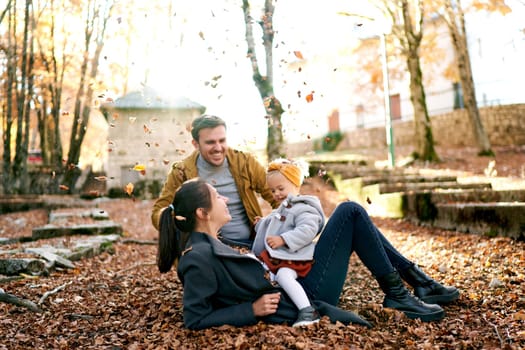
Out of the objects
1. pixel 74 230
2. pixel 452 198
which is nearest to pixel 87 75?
pixel 74 230

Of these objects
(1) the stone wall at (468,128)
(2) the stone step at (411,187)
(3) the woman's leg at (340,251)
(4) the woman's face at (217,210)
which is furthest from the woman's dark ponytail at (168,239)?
(1) the stone wall at (468,128)

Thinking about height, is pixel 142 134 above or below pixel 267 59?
below

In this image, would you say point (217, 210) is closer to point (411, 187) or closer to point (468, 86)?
point (411, 187)

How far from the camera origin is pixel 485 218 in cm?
577

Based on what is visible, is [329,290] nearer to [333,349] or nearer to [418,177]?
[333,349]

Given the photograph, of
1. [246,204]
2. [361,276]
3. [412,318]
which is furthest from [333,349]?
[361,276]

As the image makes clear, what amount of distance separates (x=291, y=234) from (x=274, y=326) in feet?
1.81

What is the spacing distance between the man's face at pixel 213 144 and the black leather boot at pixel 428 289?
1.63 metres

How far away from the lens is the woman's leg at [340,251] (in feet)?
10.8

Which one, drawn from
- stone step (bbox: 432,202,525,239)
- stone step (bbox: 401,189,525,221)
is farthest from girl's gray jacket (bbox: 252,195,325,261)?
stone step (bbox: 401,189,525,221)

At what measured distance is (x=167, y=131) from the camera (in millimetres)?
16766

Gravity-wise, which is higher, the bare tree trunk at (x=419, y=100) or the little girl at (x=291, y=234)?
the bare tree trunk at (x=419, y=100)

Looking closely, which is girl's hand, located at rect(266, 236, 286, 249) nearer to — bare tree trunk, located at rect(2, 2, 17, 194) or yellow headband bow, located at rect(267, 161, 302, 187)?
yellow headband bow, located at rect(267, 161, 302, 187)

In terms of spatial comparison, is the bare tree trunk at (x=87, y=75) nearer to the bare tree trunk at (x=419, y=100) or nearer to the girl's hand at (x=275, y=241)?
the bare tree trunk at (x=419, y=100)
